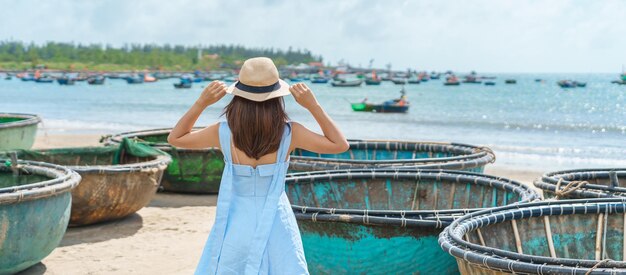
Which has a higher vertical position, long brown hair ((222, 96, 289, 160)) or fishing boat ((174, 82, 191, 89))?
long brown hair ((222, 96, 289, 160))

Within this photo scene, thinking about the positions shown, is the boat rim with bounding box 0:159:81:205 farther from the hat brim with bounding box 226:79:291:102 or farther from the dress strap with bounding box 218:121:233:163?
the hat brim with bounding box 226:79:291:102

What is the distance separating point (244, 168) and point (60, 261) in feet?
13.7

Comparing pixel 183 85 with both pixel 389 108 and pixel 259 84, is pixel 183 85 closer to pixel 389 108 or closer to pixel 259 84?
pixel 389 108

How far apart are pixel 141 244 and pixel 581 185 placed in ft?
13.6

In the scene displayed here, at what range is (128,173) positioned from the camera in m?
8.49

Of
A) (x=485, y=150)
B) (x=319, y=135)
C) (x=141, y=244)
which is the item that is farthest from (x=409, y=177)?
(x=319, y=135)

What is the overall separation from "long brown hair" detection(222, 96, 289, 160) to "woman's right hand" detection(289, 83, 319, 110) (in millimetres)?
73

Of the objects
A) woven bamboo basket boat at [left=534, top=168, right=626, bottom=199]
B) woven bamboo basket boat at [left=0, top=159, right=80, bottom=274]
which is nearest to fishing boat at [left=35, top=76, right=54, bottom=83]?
woven bamboo basket boat at [left=0, top=159, right=80, bottom=274]

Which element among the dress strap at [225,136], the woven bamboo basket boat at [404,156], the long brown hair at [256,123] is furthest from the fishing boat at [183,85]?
the long brown hair at [256,123]

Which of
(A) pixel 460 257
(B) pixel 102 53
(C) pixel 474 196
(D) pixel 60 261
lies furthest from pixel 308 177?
(B) pixel 102 53

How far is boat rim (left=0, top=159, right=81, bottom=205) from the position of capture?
5.97 metres

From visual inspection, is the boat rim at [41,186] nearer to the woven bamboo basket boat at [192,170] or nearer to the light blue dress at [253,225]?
the light blue dress at [253,225]

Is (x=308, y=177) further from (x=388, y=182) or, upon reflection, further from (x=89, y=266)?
(x=89, y=266)

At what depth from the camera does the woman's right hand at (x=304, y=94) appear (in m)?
3.68
